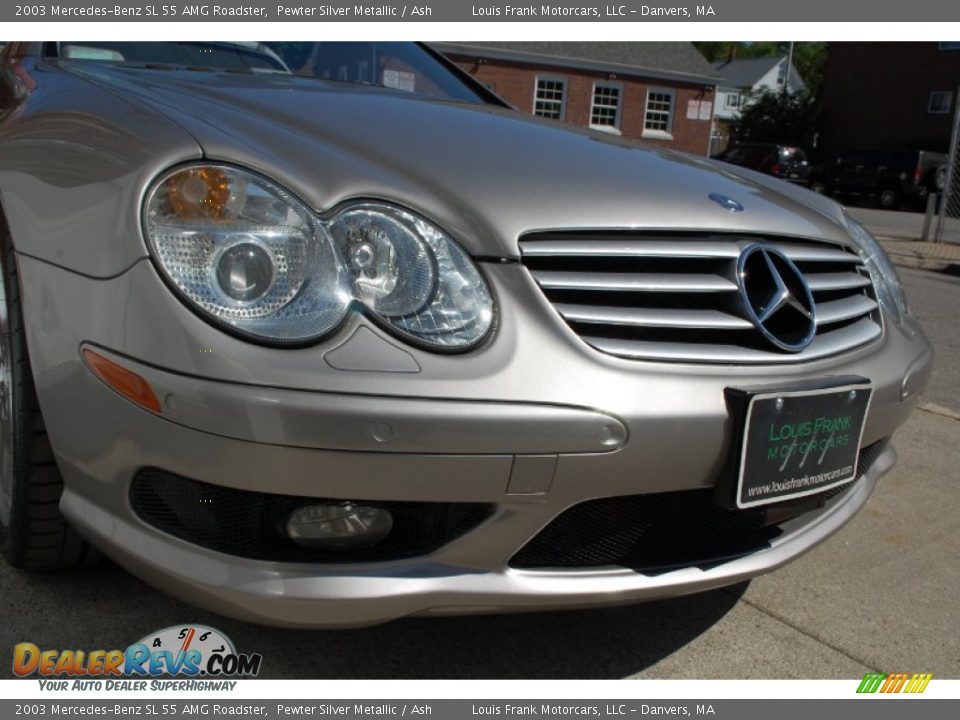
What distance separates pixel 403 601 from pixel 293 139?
0.89 m

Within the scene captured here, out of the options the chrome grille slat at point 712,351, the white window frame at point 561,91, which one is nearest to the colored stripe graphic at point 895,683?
the chrome grille slat at point 712,351

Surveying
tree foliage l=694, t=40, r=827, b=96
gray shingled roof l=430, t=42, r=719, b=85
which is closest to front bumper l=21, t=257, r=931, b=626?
gray shingled roof l=430, t=42, r=719, b=85

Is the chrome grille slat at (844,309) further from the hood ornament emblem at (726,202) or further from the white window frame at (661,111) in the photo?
the white window frame at (661,111)

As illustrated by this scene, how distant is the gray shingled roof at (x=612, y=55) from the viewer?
24.4m

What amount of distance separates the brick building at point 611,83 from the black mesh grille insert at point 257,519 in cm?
2284

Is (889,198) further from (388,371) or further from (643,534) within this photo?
(388,371)

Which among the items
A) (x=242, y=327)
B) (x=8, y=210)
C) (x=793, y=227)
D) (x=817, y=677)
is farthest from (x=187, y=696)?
(x=793, y=227)

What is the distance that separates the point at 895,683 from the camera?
196 cm

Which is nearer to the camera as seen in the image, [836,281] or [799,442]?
[799,442]

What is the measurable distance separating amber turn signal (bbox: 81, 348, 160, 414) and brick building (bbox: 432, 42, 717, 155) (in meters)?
22.8

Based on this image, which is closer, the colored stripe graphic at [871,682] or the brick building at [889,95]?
the colored stripe graphic at [871,682]

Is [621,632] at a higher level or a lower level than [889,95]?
lower

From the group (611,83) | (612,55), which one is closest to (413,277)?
(611,83)

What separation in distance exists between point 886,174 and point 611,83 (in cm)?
831
